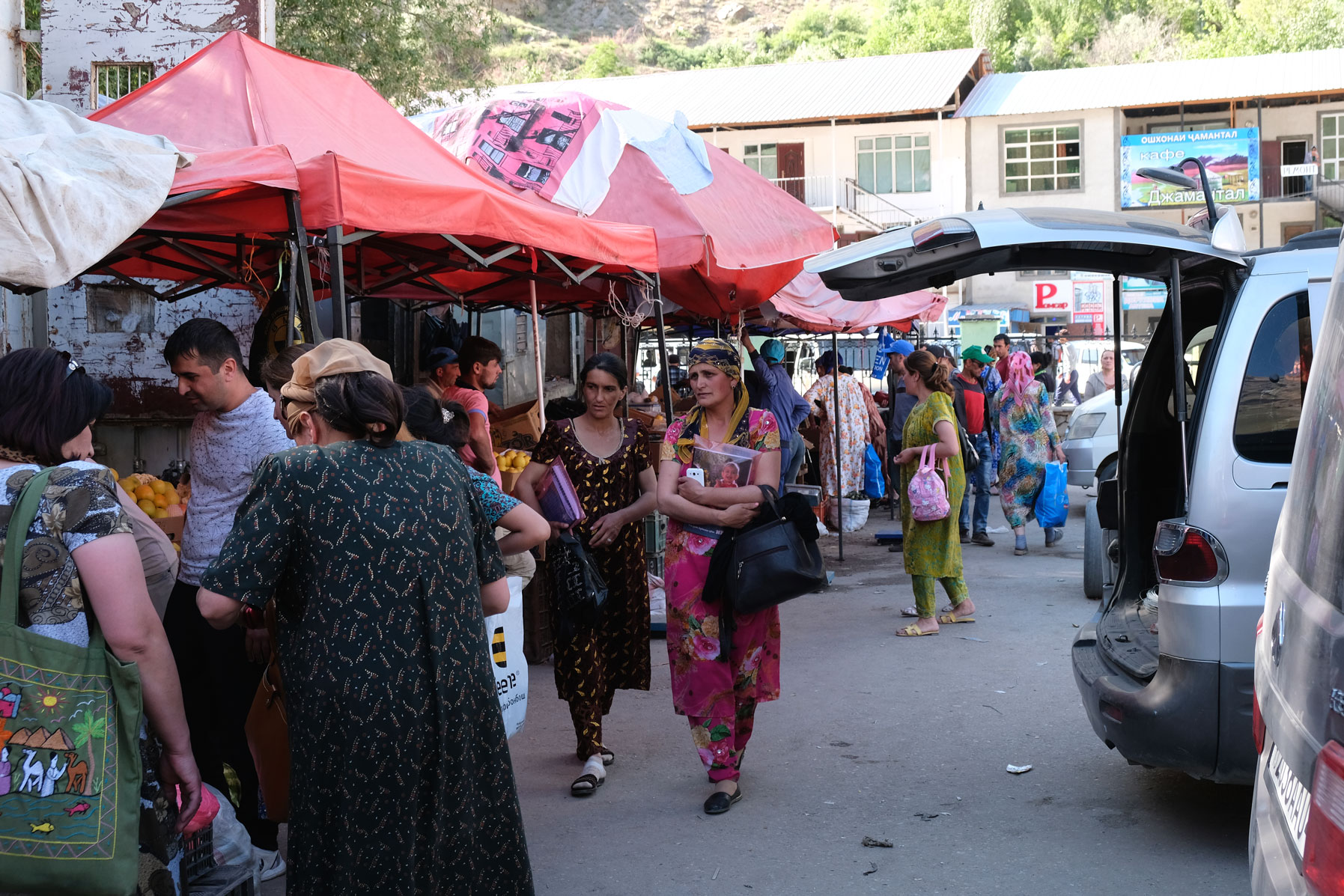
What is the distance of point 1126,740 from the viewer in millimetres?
4160

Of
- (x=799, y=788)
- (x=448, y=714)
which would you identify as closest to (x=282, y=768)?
(x=448, y=714)

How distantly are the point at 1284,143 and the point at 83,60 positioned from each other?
34.7 metres

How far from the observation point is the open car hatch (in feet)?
13.7

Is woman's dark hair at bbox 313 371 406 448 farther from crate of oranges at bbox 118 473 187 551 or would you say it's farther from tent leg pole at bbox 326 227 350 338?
crate of oranges at bbox 118 473 187 551

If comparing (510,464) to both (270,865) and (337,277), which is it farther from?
(270,865)

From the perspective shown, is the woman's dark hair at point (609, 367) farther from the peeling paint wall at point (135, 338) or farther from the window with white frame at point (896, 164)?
the window with white frame at point (896, 164)

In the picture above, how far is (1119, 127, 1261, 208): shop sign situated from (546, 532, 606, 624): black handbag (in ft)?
104

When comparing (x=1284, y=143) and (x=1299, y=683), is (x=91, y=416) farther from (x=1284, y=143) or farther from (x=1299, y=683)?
(x=1284, y=143)

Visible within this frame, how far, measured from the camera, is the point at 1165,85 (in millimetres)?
33531

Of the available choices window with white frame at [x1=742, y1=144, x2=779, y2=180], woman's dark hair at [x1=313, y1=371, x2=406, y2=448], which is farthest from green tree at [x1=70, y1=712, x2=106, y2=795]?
window with white frame at [x1=742, y1=144, x2=779, y2=180]

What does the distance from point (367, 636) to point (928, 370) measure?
19.2ft

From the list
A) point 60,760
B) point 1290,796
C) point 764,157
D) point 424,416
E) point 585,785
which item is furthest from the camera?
point 764,157

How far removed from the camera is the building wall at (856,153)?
34.4 metres

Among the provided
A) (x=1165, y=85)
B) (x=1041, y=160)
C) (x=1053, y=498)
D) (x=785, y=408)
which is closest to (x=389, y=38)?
(x=785, y=408)
